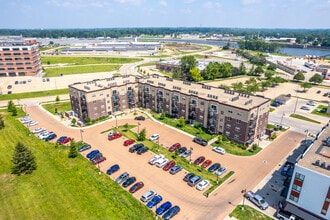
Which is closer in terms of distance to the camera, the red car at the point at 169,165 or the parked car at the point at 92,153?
the red car at the point at 169,165

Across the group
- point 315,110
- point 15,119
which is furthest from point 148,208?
point 315,110

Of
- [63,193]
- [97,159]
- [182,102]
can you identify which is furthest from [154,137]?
[63,193]

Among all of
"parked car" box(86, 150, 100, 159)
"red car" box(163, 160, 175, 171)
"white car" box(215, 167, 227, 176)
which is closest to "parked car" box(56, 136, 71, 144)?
"parked car" box(86, 150, 100, 159)

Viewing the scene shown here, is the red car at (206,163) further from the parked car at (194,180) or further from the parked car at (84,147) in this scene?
the parked car at (84,147)

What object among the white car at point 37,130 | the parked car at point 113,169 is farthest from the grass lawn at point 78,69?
the parked car at point 113,169

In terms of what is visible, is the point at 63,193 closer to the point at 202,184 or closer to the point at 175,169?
the point at 175,169
